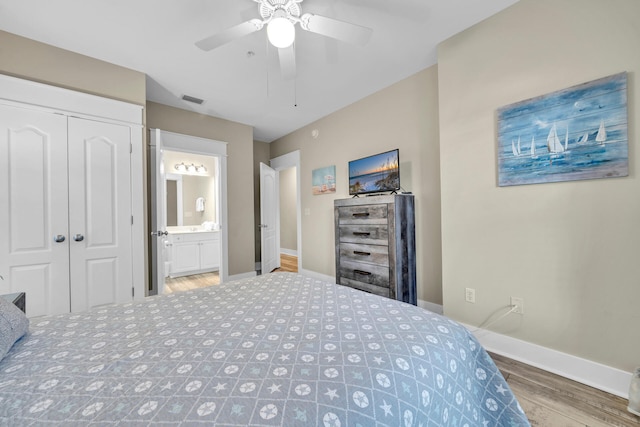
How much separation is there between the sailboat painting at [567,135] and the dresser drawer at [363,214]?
103 centimetres

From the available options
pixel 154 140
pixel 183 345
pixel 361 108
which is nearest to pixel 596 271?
pixel 183 345

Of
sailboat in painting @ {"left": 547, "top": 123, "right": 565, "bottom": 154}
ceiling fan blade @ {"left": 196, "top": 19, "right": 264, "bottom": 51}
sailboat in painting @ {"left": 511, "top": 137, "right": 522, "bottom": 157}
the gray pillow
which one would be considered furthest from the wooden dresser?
the gray pillow

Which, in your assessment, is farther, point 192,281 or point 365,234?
point 192,281

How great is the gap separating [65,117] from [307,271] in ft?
11.7

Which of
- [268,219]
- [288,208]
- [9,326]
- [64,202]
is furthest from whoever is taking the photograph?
[288,208]

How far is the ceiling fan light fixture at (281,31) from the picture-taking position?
1.51m

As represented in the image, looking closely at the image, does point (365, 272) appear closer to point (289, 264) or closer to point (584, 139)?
point (584, 139)

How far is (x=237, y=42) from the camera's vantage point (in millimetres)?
2277

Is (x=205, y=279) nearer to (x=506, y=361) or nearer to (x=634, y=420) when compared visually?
(x=506, y=361)

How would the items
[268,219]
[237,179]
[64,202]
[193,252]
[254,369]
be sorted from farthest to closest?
1. [193,252]
2. [268,219]
3. [237,179]
4. [64,202]
5. [254,369]

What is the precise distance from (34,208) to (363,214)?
3023 millimetres

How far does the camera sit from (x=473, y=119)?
2.13 metres

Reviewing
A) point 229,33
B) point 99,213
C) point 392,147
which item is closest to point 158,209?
point 99,213

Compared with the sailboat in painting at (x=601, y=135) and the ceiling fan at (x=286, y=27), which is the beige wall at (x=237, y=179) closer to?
the ceiling fan at (x=286, y=27)
